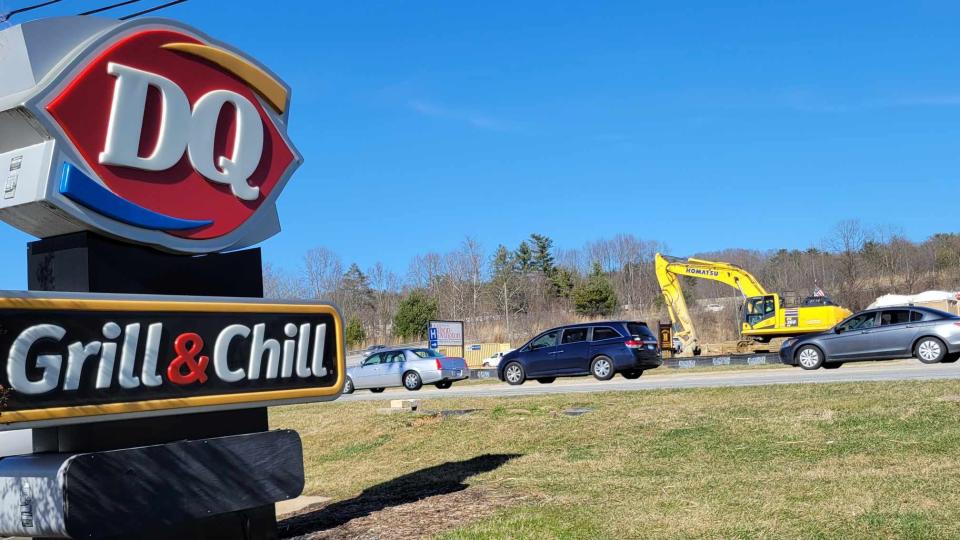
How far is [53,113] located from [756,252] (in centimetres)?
10319

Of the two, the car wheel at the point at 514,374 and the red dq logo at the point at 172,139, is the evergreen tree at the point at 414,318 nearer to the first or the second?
the car wheel at the point at 514,374

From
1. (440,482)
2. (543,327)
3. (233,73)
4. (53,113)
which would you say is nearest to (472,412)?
(440,482)

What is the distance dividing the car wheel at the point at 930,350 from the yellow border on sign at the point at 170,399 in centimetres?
1756

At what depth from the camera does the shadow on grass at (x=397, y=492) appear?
933 centimetres

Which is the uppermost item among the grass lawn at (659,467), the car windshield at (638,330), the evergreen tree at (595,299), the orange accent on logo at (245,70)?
the evergreen tree at (595,299)

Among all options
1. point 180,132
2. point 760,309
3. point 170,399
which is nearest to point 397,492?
point 170,399

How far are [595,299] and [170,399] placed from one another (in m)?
73.8

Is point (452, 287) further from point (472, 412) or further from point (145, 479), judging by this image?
point (145, 479)

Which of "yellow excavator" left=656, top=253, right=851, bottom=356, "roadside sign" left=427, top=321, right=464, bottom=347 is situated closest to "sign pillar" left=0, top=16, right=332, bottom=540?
"yellow excavator" left=656, top=253, right=851, bottom=356

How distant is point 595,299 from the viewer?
7925 centimetres

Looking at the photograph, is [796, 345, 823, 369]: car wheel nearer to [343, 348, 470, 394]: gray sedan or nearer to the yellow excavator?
[343, 348, 470, 394]: gray sedan

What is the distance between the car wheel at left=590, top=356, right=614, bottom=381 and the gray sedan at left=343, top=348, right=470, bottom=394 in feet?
17.5

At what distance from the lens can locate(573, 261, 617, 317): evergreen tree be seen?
79.1 m

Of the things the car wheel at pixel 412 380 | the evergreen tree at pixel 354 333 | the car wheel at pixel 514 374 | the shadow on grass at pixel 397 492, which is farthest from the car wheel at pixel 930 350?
the evergreen tree at pixel 354 333
